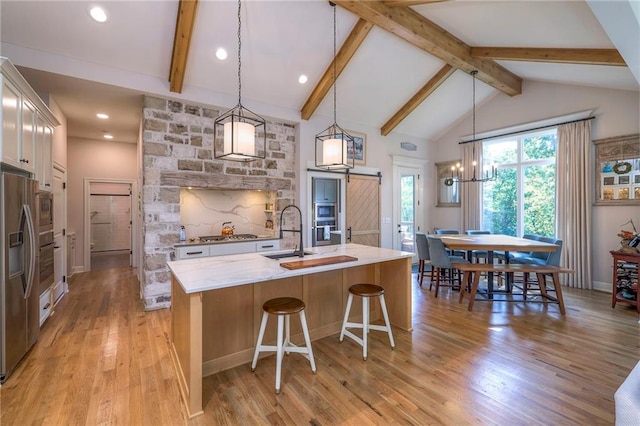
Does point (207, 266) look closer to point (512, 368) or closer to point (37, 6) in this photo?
point (512, 368)

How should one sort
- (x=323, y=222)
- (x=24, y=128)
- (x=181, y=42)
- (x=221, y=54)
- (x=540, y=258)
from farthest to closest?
(x=323, y=222), (x=540, y=258), (x=221, y=54), (x=181, y=42), (x=24, y=128)

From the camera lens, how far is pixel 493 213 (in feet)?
20.4

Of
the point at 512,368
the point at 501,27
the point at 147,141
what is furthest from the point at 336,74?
the point at 512,368

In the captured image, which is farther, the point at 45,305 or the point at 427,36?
the point at 427,36

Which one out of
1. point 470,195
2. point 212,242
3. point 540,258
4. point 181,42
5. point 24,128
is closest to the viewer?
point 24,128

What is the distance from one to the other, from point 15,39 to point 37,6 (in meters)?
0.56

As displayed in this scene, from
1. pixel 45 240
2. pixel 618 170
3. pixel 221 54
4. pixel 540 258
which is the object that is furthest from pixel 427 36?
pixel 45 240

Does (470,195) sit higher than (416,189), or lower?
lower

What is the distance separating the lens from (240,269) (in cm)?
230

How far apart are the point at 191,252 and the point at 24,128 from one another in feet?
7.15

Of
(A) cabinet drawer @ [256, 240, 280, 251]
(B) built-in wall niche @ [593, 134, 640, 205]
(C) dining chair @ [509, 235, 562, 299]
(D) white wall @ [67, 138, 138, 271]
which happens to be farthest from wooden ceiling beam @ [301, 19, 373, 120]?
(D) white wall @ [67, 138, 138, 271]

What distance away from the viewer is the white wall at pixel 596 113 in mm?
4438

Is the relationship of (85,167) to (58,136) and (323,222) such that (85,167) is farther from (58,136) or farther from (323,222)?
(323,222)

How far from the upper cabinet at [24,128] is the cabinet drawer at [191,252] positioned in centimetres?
172
